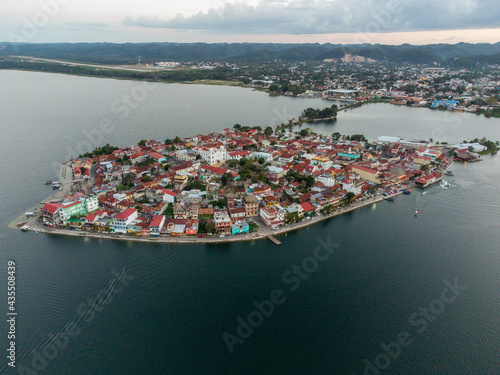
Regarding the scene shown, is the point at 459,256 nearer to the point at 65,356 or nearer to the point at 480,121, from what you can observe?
the point at 65,356

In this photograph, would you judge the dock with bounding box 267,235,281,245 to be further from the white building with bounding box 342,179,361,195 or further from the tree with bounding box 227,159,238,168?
the tree with bounding box 227,159,238,168

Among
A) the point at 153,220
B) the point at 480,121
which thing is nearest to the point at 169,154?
the point at 153,220

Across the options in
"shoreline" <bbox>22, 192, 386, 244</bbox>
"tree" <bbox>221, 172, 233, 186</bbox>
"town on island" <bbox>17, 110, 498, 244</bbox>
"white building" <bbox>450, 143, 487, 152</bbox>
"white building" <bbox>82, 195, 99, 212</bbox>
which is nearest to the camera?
"shoreline" <bbox>22, 192, 386, 244</bbox>

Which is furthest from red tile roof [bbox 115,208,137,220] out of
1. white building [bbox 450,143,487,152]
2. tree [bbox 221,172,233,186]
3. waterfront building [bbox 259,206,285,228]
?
white building [bbox 450,143,487,152]

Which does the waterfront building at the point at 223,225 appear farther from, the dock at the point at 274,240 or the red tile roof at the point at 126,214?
the red tile roof at the point at 126,214

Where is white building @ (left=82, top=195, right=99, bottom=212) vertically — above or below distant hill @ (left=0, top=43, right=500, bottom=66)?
below

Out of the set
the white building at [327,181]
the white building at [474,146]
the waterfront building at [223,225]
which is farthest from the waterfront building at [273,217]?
the white building at [474,146]
